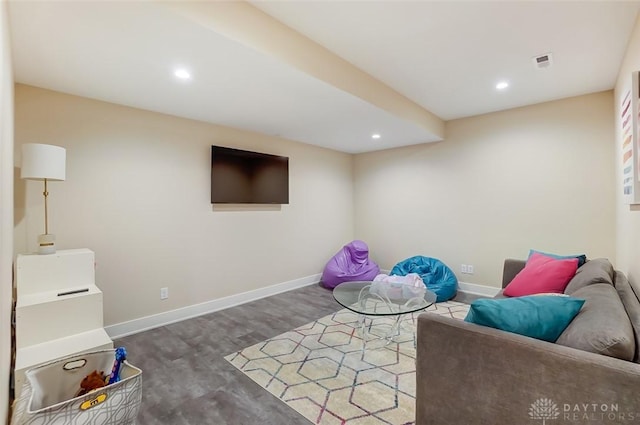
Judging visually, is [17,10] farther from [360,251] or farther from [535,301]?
[360,251]

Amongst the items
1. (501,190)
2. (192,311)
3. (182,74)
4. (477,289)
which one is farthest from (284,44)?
(477,289)

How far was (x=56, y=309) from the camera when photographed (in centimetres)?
193

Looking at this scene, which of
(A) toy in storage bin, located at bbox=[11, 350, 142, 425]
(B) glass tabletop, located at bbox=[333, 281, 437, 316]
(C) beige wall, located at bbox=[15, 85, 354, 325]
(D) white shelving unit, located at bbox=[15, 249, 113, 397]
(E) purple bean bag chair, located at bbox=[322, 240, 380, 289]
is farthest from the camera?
(E) purple bean bag chair, located at bbox=[322, 240, 380, 289]

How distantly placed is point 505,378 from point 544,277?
63.1 inches

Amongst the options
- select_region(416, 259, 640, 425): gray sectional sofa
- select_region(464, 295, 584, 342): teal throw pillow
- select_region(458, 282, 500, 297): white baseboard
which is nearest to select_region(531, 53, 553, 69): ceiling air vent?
select_region(416, 259, 640, 425): gray sectional sofa

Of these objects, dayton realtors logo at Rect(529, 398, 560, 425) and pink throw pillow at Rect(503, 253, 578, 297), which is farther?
pink throw pillow at Rect(503, 253, 578, 297)

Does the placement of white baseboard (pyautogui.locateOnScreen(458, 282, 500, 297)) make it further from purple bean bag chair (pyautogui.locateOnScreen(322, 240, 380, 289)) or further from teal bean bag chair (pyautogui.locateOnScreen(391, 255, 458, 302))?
purple bean bag chair (pyautogui.locateOnScreen(322, 240, 380, 289))

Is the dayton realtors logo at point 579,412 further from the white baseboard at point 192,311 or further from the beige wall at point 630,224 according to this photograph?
the white baseboard at point 192,311

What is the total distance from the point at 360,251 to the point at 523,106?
3008 mm

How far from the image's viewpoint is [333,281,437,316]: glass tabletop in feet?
8.11

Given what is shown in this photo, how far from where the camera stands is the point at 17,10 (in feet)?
5.12

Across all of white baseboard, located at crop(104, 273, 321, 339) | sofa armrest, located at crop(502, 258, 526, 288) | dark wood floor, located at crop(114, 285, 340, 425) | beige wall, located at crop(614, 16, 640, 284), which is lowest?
dark wood floor, located at crop(114, 285, 340, 425)

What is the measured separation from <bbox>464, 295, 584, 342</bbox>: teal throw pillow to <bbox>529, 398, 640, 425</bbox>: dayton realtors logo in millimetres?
257

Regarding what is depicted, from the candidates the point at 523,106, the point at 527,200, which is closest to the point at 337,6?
the point at 523,106
